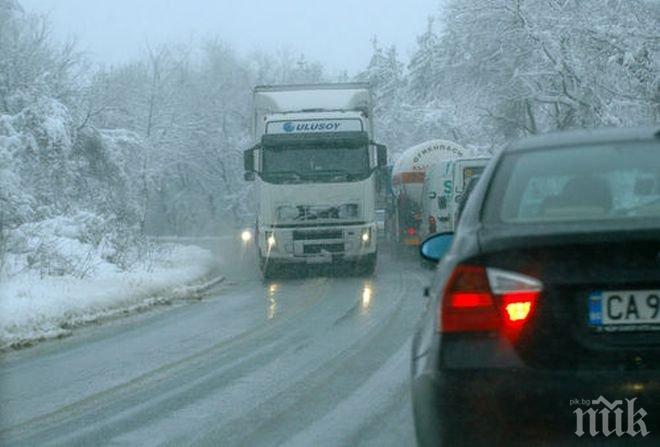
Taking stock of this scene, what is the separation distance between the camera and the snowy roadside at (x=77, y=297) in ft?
45.3

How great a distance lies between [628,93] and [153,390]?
76.0ft

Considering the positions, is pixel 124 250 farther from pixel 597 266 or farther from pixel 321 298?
pixel 597 266

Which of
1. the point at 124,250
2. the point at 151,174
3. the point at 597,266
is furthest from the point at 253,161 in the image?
the point at 151,174

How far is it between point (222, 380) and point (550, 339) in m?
5.66

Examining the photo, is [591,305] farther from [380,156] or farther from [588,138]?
[380,156]

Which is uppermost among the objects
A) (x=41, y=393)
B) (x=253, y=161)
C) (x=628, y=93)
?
(x=628, y=93)

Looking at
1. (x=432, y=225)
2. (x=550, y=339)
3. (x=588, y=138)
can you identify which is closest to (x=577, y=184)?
(x=588, y=138)

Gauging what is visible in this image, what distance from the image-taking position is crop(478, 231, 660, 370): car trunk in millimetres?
4117

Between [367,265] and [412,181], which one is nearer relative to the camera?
[367,265]

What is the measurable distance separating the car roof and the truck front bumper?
16.9 m

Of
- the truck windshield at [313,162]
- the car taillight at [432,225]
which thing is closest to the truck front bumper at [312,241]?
the truck windshield at [313,162]

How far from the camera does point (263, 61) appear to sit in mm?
82438

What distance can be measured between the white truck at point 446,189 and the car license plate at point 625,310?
21096mm

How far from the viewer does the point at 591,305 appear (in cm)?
416
